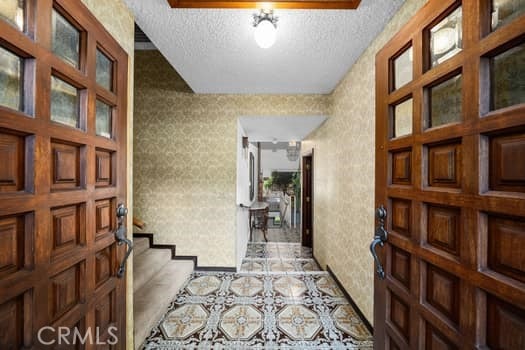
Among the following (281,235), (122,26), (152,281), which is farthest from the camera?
(281,235)

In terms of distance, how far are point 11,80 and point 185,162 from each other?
8.93 ft

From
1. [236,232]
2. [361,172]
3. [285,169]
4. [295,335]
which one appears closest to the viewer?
[295,335]

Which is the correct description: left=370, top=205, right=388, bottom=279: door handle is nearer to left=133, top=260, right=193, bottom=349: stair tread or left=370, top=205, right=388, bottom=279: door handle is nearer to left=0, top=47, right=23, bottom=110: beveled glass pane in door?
left=0, top=47, right=23, bottom=110: beveled glass pane in door

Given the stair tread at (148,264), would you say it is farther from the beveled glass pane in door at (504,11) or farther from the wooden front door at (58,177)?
the beveled glass pane in door at (504,11)

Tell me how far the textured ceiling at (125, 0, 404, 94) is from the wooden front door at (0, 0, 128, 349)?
0.74 metres

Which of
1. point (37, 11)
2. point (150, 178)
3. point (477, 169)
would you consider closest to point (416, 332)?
point (477, 169)

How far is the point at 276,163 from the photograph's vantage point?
443 inches

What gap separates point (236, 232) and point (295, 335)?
5.28 ft

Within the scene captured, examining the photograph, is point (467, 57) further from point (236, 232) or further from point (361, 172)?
point (236, 232)

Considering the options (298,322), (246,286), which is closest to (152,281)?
(246,286)

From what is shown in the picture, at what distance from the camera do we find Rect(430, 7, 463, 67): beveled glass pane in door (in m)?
0.83

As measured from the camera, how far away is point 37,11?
75 centimetres

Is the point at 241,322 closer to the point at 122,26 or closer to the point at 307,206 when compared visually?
the point at 122,26

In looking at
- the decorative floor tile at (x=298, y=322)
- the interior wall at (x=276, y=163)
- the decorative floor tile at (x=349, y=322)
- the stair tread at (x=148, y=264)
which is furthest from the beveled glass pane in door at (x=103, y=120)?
the interior wall at (x=276, y=163)
